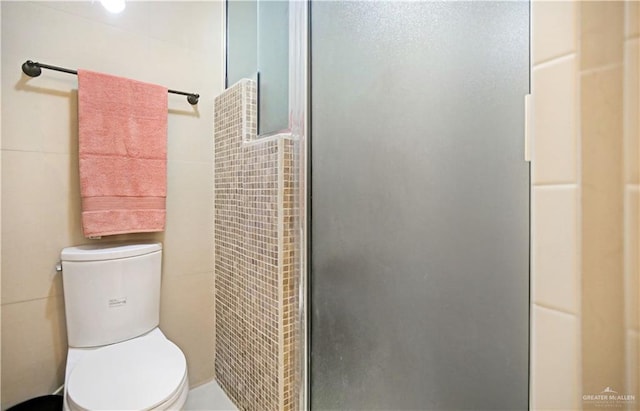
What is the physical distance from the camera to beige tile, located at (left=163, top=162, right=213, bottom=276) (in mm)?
1527

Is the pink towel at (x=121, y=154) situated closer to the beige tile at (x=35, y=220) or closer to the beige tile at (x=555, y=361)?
the beige tile at (x=35, y=220)

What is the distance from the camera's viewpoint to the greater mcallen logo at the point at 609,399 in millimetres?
340

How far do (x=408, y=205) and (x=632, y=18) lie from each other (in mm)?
481

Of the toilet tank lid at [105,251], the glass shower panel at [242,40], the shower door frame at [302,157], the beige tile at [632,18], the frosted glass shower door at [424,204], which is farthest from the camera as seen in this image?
the glass shower panel at [242,40]

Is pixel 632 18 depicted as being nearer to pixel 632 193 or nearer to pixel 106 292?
pixel 632 193

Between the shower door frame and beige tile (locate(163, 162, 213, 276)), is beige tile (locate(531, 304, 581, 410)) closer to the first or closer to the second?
the shower door frame

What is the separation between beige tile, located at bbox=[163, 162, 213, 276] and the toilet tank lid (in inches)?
5.7

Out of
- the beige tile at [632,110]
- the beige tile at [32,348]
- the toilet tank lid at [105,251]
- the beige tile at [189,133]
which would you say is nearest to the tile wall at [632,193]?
the beige tile at [632,110]

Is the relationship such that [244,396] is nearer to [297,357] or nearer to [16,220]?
[297,357]

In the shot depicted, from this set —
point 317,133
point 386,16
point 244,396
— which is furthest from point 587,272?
point 244,396

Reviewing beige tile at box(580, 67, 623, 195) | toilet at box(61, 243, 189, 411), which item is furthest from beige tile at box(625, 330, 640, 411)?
toilet at box(61, 243, 189, 411)

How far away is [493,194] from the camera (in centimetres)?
59

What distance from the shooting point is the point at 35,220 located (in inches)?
47.6

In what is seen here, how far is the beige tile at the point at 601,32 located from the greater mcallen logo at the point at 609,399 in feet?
1.25
